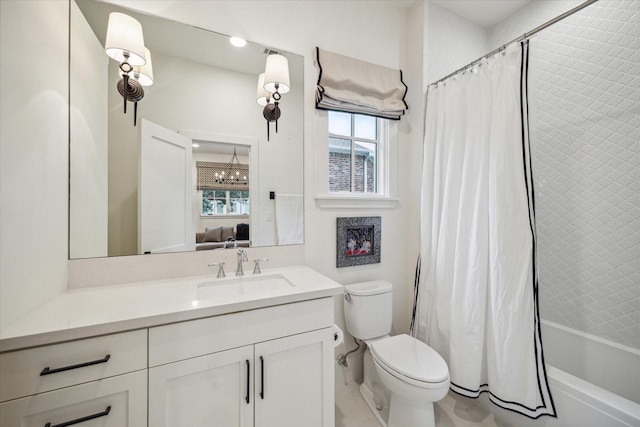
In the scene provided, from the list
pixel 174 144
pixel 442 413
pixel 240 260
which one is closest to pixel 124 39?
pixel 174 144

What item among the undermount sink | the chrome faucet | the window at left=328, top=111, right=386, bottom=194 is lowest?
the undermount sink

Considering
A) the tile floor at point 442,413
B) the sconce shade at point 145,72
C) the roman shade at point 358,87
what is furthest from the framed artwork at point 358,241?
the sconce shade at point 145,72

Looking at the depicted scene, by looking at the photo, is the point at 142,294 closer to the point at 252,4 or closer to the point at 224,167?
the point at 224,167

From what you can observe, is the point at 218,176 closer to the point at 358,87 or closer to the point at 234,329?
the point at 234,329

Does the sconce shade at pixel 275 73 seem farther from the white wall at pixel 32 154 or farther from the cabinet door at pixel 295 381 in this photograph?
the cabinet door at pixel 295 381

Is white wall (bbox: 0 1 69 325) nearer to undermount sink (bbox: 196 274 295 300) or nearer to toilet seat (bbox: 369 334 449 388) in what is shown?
undermount sink (bbox: 196 274 295 300)

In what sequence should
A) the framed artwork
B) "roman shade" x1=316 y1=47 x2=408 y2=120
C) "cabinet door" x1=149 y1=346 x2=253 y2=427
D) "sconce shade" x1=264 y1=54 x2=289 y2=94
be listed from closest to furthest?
"cabinet door" x1=149 y1=346 x2=253 y2=427 < "sconce shade" x1=264 y1=54 x2=289 y2=94 < "roman shade" x1=316 y1=47 x2=408 y2=120 < the framed artwork

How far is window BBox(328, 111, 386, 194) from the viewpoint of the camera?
183 centimetres

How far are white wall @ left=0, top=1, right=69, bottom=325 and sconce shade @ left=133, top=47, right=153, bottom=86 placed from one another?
10.3 inches

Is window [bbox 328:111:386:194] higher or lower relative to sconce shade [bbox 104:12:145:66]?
lower

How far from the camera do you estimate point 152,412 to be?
2.91 feet

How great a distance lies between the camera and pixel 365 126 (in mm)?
1944

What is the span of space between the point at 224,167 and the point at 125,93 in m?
0.58

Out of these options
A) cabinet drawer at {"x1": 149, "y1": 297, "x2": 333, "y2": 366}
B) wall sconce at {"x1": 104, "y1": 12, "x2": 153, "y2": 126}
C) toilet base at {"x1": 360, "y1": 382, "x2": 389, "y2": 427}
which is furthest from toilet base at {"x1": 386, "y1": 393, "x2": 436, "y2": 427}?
wall sconce at {"x1": 104, "y1": 12, "x2": 153, "y2": 126}
